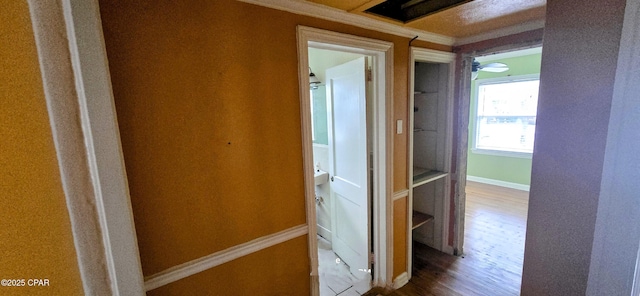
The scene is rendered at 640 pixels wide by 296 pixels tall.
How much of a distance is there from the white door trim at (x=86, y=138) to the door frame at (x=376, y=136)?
0.92 m

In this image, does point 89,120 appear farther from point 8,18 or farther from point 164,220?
point 164,220

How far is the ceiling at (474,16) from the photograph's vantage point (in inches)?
56.0

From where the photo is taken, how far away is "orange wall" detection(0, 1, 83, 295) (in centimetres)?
39

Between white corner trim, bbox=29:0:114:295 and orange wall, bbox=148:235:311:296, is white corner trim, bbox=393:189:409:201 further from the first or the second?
white corner trim, bbox=29:0:114:295

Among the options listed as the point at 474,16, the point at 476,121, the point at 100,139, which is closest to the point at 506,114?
the point at 476,121

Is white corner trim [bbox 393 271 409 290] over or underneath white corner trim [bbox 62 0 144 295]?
underneath

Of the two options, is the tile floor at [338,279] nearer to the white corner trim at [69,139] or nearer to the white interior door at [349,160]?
the white interior door at [349,160]

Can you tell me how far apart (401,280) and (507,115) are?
162 inches

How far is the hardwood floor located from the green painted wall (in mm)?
1074

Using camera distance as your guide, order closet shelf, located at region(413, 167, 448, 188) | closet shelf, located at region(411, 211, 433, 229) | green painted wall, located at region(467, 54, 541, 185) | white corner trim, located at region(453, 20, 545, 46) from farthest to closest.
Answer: green painted wall, located at region(467, 54, 541, 185), closet shelf, located at region(411, 211, 433, 229), closet shelf, located at region(413, 167, 448, 188), white corner trim, located at region(453, 20, 545, 46)

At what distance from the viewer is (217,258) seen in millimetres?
1212

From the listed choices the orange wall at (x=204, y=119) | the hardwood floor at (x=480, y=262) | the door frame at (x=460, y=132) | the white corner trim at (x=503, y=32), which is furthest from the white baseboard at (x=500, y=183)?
the orange wall at (x=204, y=119)

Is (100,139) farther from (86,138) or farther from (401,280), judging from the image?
(401,280)

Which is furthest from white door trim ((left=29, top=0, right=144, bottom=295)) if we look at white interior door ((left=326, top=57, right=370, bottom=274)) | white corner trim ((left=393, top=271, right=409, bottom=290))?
white corner trim ((left=393, top=271, right=409, bottom=290))
